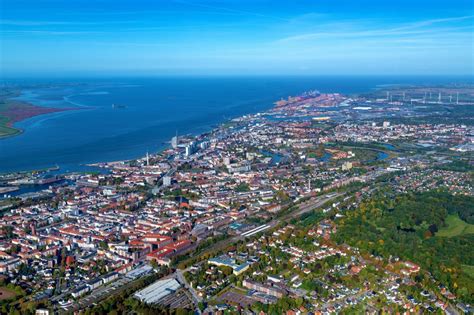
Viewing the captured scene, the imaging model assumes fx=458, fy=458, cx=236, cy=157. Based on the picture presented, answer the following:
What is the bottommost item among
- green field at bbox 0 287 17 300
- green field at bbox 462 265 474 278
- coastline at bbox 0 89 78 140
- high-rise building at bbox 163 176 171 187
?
green field at bbox 0 287 17 300

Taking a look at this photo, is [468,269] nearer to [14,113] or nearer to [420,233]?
[420,233]

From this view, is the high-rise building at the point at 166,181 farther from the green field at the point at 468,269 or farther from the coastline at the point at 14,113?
the coastline at the point at 14,113

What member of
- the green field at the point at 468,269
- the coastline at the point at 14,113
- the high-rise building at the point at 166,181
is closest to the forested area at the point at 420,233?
the green field at the point at 468,269

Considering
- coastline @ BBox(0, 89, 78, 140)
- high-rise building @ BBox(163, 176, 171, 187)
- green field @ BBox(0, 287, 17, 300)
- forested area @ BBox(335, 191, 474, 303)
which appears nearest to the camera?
green field @ BBox(0, 287, 17, 300)

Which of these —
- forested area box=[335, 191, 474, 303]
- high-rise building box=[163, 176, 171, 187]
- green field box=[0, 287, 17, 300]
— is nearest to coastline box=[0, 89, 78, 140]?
high-rise building box=[163, 176, 171, 187]

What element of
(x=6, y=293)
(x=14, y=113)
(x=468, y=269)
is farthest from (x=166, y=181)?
(x=14, y=113)

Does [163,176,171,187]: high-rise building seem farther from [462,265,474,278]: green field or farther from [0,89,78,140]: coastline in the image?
[0,89,78,140]: coastline
